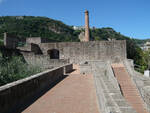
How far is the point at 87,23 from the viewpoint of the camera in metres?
28.0

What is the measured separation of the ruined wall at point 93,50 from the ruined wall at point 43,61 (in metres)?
2.71

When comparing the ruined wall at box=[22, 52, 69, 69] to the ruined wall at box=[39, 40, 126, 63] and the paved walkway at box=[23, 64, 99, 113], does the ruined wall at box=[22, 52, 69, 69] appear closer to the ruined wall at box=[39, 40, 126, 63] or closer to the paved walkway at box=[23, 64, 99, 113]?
the ruined wall at box=[39, 40, 126, 63]

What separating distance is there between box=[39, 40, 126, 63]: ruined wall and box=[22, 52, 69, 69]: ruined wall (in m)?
2.71

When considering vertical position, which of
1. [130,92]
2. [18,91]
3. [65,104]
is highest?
[18,91]

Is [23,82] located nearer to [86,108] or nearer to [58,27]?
[86,108]

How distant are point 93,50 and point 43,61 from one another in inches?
250

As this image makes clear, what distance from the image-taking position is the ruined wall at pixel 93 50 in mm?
19984

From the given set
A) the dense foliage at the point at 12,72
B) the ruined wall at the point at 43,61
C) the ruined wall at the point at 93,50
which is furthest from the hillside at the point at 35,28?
the dense foliage at the point at 12,72

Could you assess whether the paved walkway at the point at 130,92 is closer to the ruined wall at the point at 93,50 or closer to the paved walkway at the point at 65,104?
the paved walkway at the point at 65,104

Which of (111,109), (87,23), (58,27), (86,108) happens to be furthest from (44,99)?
(58,27)

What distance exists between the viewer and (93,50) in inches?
811

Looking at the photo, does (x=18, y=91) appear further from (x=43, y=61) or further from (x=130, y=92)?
(x=43, y=61)

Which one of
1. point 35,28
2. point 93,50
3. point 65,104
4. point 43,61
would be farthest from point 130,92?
point 35,28

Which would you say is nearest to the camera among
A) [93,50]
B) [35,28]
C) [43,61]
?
[43,61]
